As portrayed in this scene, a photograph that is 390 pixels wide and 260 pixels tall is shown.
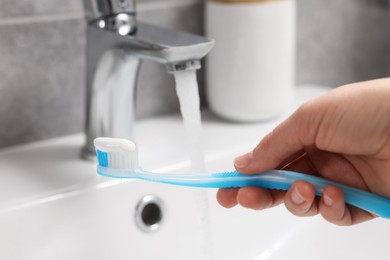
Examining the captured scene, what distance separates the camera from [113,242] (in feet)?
1.82

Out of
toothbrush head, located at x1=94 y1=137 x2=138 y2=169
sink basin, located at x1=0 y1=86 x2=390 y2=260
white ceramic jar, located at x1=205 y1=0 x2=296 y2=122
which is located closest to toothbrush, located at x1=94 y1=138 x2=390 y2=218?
toothbrush head, located at x1=94 y1=137 x2=138 y2=169

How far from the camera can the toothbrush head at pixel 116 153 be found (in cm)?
44

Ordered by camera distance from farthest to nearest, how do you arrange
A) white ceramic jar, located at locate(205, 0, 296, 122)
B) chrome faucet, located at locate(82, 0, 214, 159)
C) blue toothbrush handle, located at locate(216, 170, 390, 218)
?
white ceramic jar, located at locate(205, 0, 296, 122)
chrome faucet, located at locate(82, 0, 214, 159)
blue toothbrush handle, located at locate(216, 170, 390, 218)

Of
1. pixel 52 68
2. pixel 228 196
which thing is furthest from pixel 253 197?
→ pixel 52 68

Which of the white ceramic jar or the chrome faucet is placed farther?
the white ceramic jar

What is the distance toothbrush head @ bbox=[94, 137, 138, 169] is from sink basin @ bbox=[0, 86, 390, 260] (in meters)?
0.10

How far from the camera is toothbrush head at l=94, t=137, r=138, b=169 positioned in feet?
1.44

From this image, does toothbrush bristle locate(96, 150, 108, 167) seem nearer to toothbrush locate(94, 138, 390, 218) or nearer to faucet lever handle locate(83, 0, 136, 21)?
toothbrush locate(94, 138, 390, 218)

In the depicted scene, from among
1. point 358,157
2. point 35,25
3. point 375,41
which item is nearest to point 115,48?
point 35,25

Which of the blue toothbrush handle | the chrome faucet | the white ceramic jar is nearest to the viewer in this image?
the blue toothbrush handle

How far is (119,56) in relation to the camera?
0.55 meters

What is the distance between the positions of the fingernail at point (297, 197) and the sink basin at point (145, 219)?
13 centimetres

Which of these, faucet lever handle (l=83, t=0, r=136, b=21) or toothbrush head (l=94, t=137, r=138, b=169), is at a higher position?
faucet lever handle (l=83, t=0, r=136, b=21)

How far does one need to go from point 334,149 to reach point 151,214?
0.66ft
